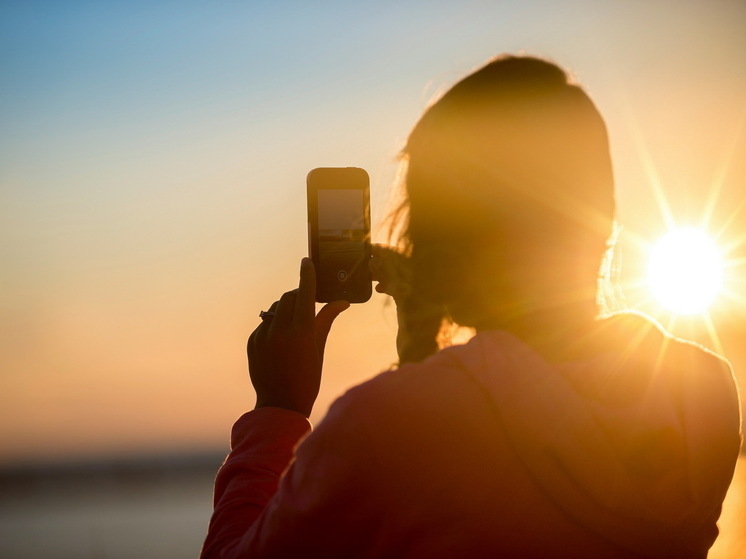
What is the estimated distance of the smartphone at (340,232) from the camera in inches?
83.4

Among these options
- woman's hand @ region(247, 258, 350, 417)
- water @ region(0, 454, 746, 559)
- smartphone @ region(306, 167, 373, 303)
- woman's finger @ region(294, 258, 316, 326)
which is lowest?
water @ region(0, 454, 746, 559)

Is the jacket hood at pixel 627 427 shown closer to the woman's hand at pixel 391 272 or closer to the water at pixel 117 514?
the woman's hand at pixel 391 272

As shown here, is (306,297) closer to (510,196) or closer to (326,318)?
(326,318)

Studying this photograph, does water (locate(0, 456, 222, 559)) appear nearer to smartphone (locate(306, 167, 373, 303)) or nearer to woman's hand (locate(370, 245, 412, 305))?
smartphone (locate(306, 167, 373, 303))

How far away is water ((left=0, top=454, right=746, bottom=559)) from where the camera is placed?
10.1 m

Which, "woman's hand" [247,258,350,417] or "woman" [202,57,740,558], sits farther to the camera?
"woman's hand" [247,258,350,417]

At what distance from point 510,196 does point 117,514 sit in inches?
659

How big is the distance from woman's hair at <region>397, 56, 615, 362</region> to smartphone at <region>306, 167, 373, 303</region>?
60 centimetres

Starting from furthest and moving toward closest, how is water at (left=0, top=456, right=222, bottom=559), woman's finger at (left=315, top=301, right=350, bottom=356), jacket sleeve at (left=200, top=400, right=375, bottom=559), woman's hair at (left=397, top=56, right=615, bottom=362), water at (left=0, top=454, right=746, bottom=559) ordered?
water at (left=0, top=456, right=222, bottom=559) → water at (left=0, top=454, right=746, bottom=559) → woman's finger at (left=315, top=301, right=350, bottom=356) → woman's hair at (left=397, top=56, right=615, bottom=362) → jacket sleeve at (left=200, top=400, right=375, bottom=559)

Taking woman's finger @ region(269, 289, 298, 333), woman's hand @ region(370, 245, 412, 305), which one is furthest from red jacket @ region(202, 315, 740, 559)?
woman's finger @ region(269, 289, 298, 333)

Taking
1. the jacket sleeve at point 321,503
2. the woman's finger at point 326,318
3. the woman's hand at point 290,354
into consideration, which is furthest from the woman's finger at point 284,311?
the jacket sleeve at point 321,503

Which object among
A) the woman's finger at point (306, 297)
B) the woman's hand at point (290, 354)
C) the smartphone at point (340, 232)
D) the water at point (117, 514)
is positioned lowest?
the water at point (117, 514)

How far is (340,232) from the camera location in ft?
7.24

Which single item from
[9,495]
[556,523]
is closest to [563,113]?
[556,523]
